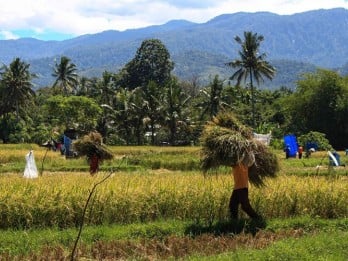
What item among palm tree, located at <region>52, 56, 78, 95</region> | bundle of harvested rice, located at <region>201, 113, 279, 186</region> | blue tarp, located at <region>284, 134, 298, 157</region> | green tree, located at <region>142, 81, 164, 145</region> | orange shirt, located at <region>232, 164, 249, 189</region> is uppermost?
palm tree, located at <region>52, 56, 78, 95</region>

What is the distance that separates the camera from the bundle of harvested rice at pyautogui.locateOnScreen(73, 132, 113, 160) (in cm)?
1898

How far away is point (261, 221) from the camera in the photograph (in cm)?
1073

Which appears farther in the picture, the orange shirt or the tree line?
the tree line

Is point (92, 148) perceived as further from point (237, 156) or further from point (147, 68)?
point (147, 68)

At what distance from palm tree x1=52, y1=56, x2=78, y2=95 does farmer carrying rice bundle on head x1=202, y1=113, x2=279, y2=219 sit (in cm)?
5852

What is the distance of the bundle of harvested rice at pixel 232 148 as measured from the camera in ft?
33.4

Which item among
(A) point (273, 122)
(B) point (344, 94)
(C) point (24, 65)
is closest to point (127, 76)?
(C) point (24, 65)

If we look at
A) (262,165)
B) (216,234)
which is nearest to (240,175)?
(262,165)

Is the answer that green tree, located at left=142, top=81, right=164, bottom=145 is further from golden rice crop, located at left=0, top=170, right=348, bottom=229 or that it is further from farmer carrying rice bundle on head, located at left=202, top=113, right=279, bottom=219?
farmer carrying rice bundle on head, located at left=202, top=113, right=279, bottom=219

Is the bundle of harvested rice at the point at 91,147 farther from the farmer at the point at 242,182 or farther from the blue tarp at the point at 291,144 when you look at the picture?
the blue tarp at the point at 291,144

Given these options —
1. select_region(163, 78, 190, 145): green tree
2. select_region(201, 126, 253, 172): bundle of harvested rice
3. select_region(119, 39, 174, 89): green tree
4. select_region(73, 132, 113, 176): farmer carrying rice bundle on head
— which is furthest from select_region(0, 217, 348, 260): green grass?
select_region(119, 39, 174, 89): green tree

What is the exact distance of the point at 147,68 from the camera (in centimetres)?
8025

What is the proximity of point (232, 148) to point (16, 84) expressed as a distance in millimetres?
52854

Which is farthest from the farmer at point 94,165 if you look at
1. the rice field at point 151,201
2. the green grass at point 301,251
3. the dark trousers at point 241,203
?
the green grass at point 301,251
